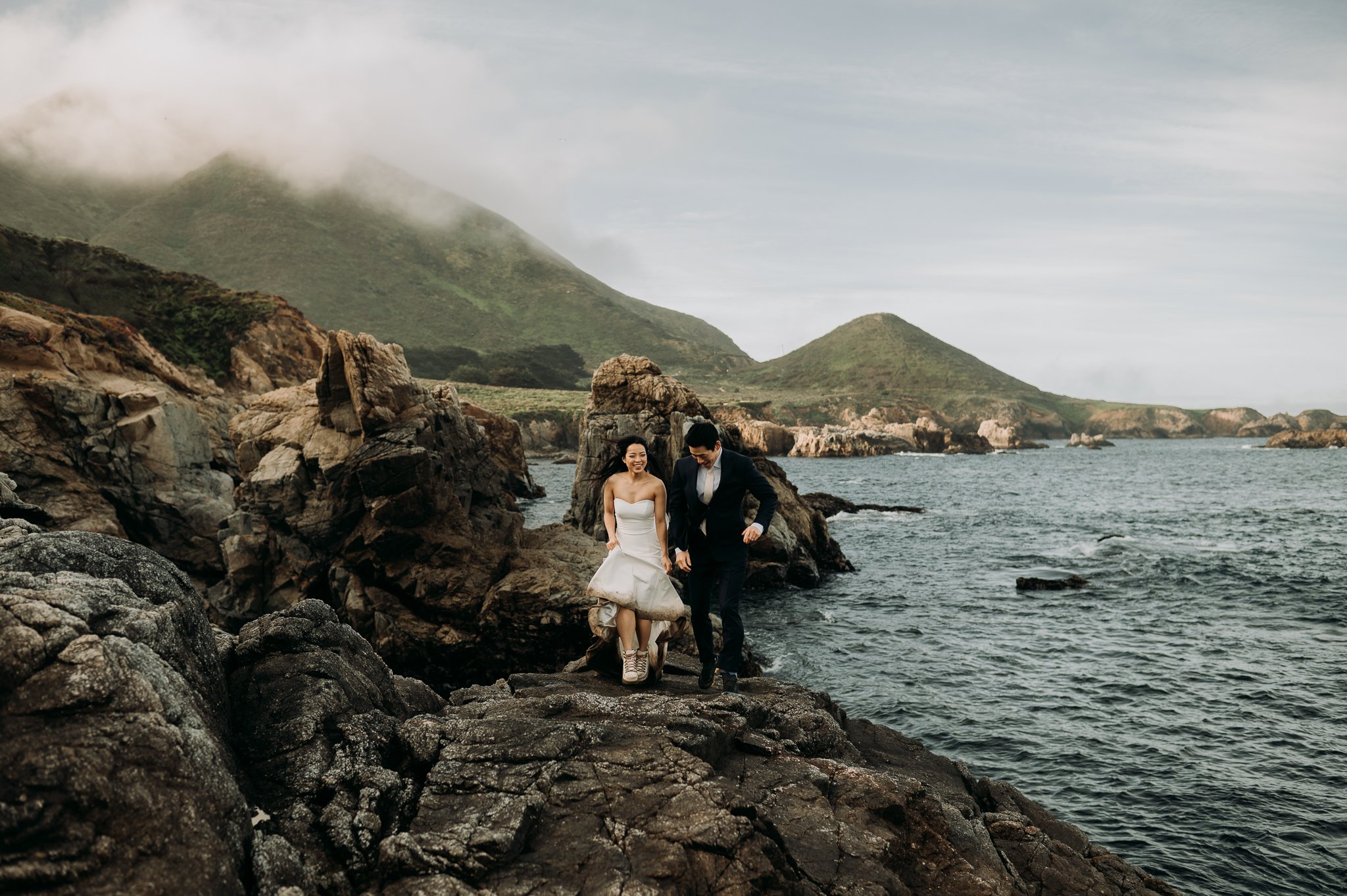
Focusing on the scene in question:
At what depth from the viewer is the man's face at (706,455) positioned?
396 inches

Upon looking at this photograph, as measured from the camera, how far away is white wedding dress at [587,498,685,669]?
10039 millimetres

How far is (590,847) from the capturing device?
20.2 feet

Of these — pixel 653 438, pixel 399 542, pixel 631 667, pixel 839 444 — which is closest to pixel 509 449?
pixel 653 438

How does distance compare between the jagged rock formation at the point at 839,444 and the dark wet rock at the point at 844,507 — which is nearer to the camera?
the dark wet rock at the point at 844,507

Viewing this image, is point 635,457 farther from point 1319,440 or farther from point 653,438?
point 1319,440

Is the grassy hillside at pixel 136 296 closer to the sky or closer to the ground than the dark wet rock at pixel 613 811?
closer to the sky

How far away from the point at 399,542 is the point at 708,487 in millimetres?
12519

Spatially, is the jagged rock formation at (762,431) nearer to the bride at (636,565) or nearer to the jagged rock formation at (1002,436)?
the jagged rock formation at (1002,436)

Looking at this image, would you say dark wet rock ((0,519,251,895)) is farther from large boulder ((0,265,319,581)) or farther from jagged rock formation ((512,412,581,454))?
jagged rock formation ((512,412,581,454))

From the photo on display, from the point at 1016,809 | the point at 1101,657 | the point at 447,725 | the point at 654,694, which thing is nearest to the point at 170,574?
the point at 447,725

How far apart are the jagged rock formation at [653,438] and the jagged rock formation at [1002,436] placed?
156m

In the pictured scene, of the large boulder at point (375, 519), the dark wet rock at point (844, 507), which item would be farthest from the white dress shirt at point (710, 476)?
the dark wet rock at point (844, 507)

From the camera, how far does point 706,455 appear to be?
10.1 meters

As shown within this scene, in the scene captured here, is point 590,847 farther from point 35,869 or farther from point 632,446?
point 632,446
